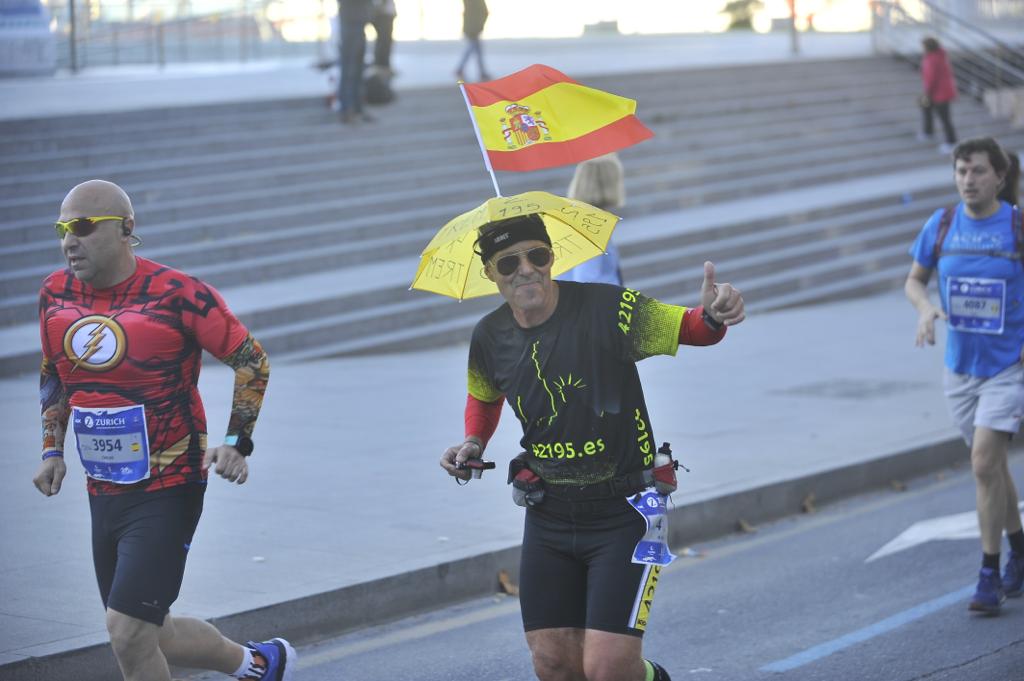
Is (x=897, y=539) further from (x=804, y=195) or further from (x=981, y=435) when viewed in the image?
(x=804, y=195)

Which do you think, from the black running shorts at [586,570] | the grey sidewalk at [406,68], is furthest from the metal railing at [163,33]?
the black running shorts at [586,570]

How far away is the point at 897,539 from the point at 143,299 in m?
4.86

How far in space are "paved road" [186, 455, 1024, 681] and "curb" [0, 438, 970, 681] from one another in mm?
86

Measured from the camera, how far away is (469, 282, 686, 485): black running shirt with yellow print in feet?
14.5

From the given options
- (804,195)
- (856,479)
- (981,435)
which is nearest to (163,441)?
(981,435)

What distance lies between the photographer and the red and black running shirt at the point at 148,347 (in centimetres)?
476

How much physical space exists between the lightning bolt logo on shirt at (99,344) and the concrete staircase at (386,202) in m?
8.30

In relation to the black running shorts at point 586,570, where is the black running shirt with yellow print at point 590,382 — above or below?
above

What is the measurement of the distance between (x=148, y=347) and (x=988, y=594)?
12.5 feet

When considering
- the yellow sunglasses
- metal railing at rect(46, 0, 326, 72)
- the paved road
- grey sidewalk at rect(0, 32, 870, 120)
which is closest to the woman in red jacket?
grey sidewalk at rect(0, 32, 870, 120)

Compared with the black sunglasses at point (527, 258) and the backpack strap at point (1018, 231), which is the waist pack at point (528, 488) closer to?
the black sunglasses at point (527, 258)

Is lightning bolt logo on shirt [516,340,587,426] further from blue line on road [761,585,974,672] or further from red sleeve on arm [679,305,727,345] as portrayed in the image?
blue line on road [761,585,974,672]

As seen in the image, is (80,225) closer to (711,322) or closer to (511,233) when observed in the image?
(511,233)

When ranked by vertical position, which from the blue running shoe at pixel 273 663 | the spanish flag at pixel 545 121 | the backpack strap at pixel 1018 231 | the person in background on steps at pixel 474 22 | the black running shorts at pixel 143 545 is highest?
the spanish flag at pixel 545 121
